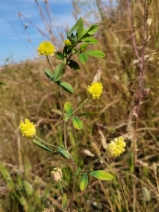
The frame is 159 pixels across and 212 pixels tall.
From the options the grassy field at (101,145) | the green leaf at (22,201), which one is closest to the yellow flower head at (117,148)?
the grassy field at (101,145)

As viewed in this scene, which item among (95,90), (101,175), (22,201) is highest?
(95,90)

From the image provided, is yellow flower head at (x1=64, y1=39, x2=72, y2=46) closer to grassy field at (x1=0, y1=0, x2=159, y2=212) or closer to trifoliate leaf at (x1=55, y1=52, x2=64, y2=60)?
trifoliate leaf at (x1=55, y1=52, x2=64, y2=60)

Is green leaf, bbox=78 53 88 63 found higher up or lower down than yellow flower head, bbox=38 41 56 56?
lower down

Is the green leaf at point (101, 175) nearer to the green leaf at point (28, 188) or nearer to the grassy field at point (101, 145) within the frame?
the grassy field at point (101, 145)

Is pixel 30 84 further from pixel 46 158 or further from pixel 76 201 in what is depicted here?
pixel 76 201

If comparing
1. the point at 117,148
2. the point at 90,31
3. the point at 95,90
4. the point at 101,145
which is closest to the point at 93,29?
the point at 90,31

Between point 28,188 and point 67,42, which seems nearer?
point 67,42

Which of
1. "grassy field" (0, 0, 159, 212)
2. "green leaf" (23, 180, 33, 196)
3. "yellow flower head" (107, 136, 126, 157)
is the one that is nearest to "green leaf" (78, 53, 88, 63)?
"yellow flower head" (107, 136, 126, 157)

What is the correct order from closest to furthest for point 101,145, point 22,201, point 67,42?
point 67,42 → point 22,201 → point 101,145

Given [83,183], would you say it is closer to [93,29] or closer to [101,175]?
[101,175]
